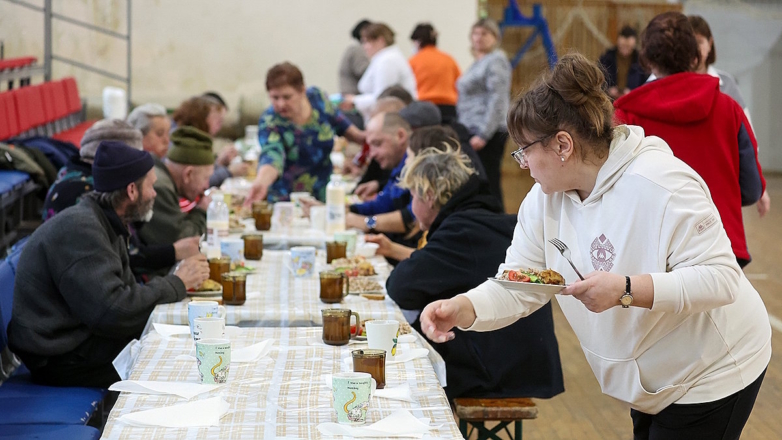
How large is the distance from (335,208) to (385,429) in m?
2.41

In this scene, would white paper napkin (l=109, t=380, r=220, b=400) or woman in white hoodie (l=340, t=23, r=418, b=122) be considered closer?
white paper napkin (l=109, t=380, r=220, b=400)

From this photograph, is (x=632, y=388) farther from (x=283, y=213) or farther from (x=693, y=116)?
(x=283, y=213)

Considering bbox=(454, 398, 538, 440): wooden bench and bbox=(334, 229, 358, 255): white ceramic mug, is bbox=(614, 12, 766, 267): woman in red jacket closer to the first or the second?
bbox=(454, 398, 538, 440): wooden bench

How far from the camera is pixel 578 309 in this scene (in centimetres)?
201

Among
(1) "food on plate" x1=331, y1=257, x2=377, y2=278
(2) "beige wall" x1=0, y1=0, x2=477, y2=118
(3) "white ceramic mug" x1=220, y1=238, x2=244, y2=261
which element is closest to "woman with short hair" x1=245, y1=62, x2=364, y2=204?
(3) "white ceramic mug" x1=220, y1=238, x2=244, y2=261

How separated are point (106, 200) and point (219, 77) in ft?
27.4

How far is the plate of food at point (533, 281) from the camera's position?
1797mm

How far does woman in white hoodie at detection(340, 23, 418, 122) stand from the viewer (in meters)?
7.43

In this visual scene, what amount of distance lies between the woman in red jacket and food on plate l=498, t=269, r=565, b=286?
131 centimetres

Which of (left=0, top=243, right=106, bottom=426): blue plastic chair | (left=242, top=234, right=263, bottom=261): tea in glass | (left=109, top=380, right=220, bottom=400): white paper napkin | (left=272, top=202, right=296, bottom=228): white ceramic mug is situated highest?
(left=109, top=380, right=220, bottom=400): white paper napkin

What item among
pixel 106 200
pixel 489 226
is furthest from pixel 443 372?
pixel 106 200

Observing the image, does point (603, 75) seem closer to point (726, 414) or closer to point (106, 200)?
point (726, 414)

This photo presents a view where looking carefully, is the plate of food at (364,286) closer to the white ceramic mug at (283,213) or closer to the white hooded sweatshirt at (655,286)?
the white hooded sweatshirt at (655,286)

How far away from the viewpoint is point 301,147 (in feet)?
17.0
